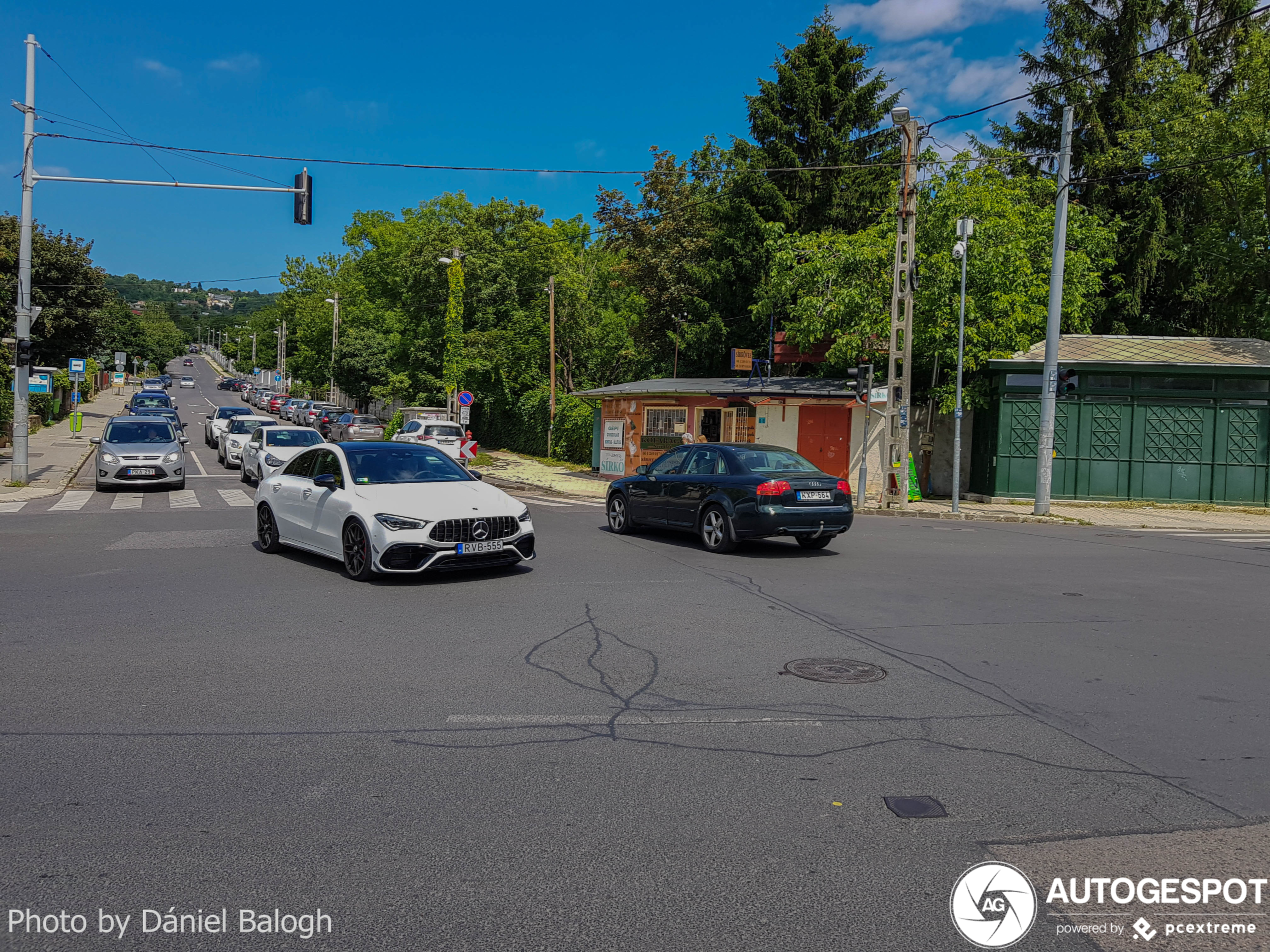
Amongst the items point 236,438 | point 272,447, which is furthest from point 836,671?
point 236,438

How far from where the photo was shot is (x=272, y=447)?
948 inches

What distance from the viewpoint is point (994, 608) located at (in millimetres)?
9344

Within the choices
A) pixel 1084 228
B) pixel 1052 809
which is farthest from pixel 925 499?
pixel 1052 809

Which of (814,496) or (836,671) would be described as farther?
(814,496)

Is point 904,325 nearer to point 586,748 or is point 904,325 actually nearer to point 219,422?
point 586,748

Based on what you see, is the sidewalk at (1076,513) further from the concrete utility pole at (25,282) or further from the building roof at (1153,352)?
the concrete utility pole at (25,282)

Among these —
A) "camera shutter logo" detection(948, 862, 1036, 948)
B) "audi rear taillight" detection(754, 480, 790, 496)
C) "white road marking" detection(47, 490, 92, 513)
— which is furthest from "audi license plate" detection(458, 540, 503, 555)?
"white road marking" detection(47, 490, 92, 513)

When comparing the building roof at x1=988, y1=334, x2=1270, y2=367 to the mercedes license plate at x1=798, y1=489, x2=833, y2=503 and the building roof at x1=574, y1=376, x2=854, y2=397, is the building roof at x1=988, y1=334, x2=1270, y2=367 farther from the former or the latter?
the mercedes license plate at x1=798, y1=489, x2=833, y2=503

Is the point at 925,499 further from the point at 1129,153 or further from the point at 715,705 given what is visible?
the point at 715,705

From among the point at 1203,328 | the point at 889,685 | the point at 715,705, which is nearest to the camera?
the point at 715,705

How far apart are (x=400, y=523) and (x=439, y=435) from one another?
837 inches

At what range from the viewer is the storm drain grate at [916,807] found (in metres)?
4.31

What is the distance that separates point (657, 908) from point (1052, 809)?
2054mm

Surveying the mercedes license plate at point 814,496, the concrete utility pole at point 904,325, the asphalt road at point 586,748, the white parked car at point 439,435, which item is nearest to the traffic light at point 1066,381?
the concrete utility pole at point 904,325
